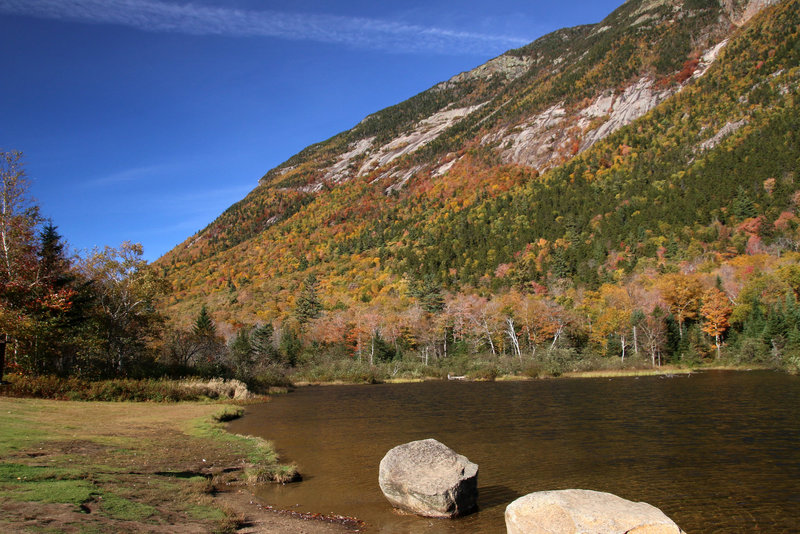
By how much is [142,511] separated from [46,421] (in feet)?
41.4

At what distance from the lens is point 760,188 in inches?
4552

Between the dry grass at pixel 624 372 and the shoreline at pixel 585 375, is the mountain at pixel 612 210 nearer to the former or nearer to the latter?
the shoreline at pixel 585 375

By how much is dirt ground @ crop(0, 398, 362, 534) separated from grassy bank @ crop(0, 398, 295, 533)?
2 centimetres

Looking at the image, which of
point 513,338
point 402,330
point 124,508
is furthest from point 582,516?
point 402,330

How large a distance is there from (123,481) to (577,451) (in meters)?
14.8

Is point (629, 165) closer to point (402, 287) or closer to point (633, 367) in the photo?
point (402, 287)

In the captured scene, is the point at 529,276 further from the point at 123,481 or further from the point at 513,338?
the point at 123,481

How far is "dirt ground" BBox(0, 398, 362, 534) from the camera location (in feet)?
28.2

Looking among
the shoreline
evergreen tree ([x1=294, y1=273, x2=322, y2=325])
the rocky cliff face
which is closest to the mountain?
the rocky cliff face

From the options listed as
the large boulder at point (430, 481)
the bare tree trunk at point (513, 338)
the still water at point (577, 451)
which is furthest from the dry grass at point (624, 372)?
the large boulder at point (430, 481)

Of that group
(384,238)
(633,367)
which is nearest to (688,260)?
(633,367)

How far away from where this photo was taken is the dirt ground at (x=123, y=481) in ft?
28.2

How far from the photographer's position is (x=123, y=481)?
464 inches

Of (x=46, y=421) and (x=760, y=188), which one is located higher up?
(x=760, y=188)
